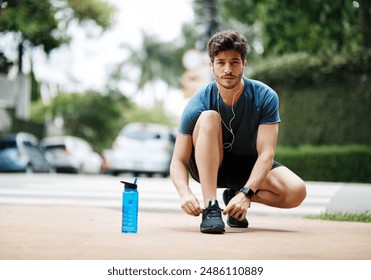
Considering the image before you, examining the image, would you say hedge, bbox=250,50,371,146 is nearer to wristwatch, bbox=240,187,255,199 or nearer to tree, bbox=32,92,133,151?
wristwatch, bbox=240,187,255,199

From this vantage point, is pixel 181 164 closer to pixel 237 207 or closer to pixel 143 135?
pixel 237 207

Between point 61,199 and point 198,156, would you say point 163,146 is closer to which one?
point 61,199

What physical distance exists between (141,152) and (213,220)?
14853 millimetres

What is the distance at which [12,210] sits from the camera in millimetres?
7523

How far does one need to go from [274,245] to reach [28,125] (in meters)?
28.3

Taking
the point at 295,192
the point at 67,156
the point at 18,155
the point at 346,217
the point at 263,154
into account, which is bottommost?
the point at 67,156

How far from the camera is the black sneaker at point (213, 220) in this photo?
529 centimetres

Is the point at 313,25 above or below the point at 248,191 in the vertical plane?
above

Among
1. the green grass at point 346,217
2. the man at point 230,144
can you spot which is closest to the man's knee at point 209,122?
the man at point 230,144

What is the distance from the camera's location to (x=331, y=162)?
52.9 ft

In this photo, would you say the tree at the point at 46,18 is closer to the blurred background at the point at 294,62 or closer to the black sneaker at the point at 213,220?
the blurred background at the point at 294,62

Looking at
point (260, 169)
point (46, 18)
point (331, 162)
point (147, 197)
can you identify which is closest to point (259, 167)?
Result: point (260, 169)

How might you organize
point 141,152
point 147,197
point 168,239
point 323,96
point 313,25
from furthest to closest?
1. point 141,152
2. point 313,25
3. point 323,96
4. point 147,197
5. point 168,239
